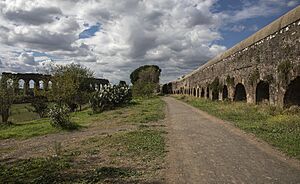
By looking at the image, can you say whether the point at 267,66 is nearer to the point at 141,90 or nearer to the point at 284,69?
the point at 284,69

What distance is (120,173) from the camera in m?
5.41

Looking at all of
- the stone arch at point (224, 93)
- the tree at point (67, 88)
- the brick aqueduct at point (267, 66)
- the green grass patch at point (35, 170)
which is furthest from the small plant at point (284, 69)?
the tree at point (67, 88)

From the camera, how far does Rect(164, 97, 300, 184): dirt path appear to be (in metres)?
4.98

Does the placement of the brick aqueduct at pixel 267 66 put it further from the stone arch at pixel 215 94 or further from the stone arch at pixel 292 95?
the stone arch at pixel 215 94

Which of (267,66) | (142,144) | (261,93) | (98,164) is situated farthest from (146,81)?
(98,164)

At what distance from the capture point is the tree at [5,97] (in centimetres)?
1922

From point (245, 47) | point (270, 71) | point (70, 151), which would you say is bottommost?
point (70, 151)

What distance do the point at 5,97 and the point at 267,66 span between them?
15796mm

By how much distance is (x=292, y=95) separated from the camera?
39.3ft

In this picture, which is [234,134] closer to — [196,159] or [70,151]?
[196,159]

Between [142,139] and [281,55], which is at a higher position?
[281,55]

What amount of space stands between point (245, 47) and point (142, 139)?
10.9m

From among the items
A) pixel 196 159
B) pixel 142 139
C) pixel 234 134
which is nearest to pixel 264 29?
pixel 234 134

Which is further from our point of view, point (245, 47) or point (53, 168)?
point (245, 47)
